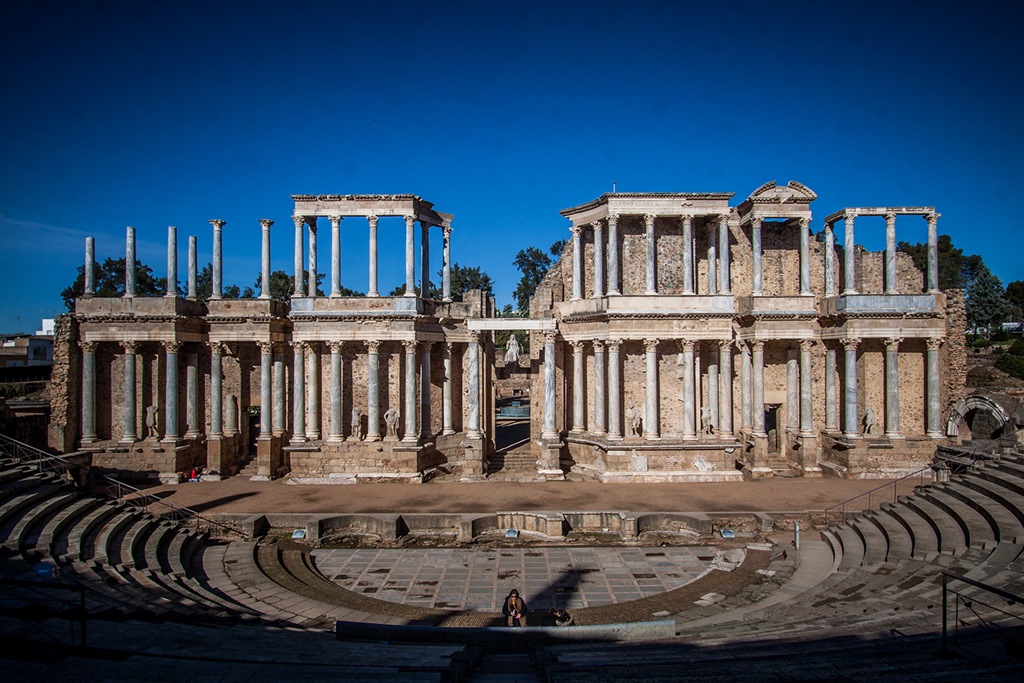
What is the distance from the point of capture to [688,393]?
25.7m

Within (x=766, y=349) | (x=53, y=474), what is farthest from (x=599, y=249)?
(x=53, y=474)

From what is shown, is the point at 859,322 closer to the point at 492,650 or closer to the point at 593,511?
the point at 593,511

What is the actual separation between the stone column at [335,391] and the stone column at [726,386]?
645 inches

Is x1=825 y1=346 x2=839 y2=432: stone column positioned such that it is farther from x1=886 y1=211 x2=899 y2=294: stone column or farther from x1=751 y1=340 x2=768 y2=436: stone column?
x1=886 y1=211 x2=899 y2=294: stone column

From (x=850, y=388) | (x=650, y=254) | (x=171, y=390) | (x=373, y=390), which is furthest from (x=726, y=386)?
(x=171, y=390)

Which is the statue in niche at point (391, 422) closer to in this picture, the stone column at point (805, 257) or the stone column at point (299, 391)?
the stone column at point (299, 391)

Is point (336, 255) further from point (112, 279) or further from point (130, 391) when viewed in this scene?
point (112, 279)

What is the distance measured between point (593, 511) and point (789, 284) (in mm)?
16141

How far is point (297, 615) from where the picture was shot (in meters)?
13.0

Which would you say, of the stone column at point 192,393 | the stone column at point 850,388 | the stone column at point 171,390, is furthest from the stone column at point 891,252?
the stone column at point 171,390

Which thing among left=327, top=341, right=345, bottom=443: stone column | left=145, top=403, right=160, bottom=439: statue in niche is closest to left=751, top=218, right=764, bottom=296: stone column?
left=327, top=341, right=345, bottom=443: stone column

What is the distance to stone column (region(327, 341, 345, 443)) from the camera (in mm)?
25906

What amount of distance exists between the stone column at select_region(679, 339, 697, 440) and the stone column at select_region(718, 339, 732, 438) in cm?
132

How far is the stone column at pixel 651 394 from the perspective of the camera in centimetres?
2544
